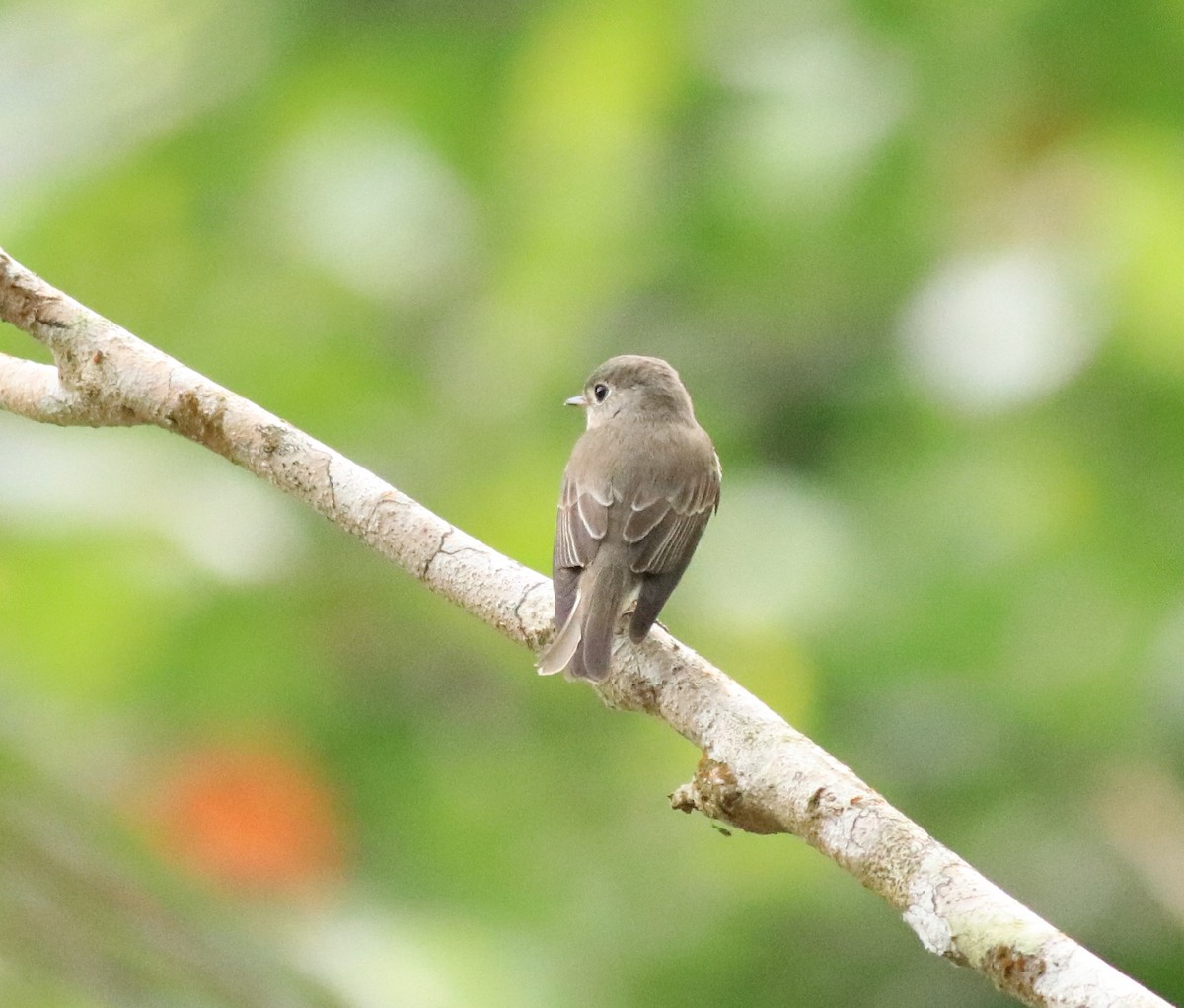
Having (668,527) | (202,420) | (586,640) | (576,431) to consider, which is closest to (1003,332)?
(668,527)

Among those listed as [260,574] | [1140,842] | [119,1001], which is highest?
[1140,842]

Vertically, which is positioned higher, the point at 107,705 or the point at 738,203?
the point at 738,203

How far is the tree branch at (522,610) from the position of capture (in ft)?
5.57

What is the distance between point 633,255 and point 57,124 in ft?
4.86

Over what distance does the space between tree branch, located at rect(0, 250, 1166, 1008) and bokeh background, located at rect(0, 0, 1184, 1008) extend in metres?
0.79

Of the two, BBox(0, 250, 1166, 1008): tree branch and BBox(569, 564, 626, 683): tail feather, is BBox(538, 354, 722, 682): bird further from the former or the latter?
BBox(0, 250, 1166, 1008): tree branch

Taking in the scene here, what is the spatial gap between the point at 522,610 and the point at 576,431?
172 cm

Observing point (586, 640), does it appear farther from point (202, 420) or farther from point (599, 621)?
point (202, 420)

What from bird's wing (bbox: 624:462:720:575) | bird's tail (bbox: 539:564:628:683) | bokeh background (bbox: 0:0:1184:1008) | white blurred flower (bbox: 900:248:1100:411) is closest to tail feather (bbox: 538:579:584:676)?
bird's tail (bbox: 539:564:628:683)

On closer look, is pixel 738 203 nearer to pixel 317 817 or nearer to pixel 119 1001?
pixel 317 817

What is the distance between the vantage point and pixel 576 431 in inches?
166

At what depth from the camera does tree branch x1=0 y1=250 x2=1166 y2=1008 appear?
1699mm

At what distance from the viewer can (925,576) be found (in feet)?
12.3

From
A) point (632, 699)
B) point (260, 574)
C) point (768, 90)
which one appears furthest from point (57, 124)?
point (632, 699)
